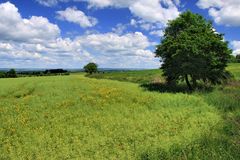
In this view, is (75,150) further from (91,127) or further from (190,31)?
(190,31)

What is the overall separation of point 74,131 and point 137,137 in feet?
12.8

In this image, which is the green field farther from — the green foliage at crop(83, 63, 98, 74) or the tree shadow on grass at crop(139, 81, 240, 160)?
the green foliage at crop(83, 63, 98, 74)

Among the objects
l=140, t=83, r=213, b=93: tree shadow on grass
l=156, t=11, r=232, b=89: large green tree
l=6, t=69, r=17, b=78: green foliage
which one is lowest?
l=6, t=69, r=17, b=78: green foliage

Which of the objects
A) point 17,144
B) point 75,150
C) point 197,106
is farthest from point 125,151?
point 197,106

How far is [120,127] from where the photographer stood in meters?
17.8

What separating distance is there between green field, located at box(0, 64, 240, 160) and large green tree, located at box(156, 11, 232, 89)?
4944 mm

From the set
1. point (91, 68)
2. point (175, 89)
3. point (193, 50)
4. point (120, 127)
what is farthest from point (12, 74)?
point (120, 127)

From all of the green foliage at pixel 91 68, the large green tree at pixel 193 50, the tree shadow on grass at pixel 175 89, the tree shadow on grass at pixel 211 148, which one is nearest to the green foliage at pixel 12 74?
the green foliage at pixel 91 68

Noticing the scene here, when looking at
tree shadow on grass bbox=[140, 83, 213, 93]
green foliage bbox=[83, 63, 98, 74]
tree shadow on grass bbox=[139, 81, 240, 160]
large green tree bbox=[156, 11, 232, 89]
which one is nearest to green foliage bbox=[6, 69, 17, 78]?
green foliage bbox=[83, 63, 98, 74]

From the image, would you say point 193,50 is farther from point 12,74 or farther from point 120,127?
point 12,74

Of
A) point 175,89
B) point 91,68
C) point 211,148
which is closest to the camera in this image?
point 211,148

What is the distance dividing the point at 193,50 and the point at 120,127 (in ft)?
50.9

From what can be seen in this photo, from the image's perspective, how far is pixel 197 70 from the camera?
31.7m

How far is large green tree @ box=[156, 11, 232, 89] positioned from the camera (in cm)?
3081
